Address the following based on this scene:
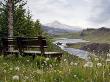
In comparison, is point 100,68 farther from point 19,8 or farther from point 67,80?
point 19,8

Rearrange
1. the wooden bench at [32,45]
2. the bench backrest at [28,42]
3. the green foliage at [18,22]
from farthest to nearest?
the green foliage at [18,22] → the bench backrest at [28,42] → the wooden bench at [32,45]

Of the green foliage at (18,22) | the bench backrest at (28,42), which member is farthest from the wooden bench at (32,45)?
the green foliage at (18,22)

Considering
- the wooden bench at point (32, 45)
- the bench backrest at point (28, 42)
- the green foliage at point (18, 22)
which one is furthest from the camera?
the green foliage at point (18, 22)

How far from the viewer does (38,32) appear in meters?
48.7

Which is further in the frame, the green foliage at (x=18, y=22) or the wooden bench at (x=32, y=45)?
the green foliage at (x=18, y=22)

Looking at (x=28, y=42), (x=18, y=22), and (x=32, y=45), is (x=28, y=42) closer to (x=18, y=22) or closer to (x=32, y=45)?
(x=32, y=45)

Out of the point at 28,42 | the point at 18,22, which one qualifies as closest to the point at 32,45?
the point at 28,42

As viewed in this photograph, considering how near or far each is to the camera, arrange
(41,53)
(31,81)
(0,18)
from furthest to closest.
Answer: (0,18) → (41,53) → (31,81)

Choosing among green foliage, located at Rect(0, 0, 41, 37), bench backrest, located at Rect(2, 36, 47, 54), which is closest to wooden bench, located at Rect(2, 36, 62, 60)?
bench backrest, located at Rect(2, 36, 47, 54)

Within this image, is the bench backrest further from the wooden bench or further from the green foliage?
the green foliage

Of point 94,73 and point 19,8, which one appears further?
point 19,8

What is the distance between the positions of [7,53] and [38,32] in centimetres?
2508

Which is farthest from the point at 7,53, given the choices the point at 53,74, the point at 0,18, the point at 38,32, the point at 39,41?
the point at 38,32

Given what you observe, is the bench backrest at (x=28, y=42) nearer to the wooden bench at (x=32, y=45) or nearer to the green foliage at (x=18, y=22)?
the wooden bench at (x=32, y=45)
